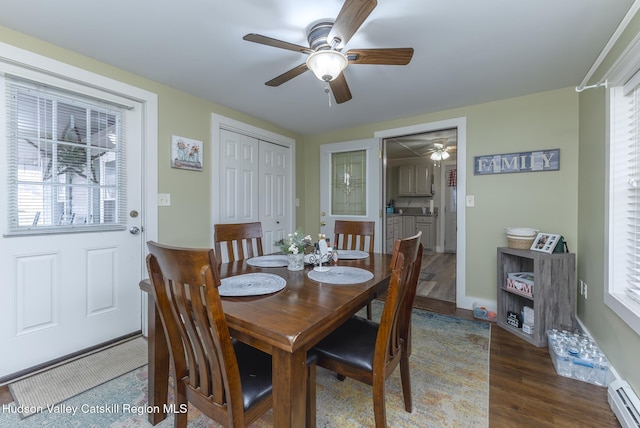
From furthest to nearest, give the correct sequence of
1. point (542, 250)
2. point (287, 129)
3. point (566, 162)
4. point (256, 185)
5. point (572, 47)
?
point (287, 129), point (256, 185), point (566, 162), point (542, 250), point (572, 47)

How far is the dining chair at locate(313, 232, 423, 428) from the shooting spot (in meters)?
1.13

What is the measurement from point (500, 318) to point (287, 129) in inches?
130

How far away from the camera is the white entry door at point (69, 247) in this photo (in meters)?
1.79

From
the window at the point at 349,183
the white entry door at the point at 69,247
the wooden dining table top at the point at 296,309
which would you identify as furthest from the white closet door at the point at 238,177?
the wooden dining table top at the point at 296,309

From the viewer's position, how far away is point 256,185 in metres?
3.46

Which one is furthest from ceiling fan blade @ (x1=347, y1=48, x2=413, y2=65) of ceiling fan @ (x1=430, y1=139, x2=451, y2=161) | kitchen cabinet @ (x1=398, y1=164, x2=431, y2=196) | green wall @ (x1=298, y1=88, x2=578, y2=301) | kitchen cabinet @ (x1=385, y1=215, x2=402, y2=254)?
kitchen cabinet @ (x1=398, y1=164, x2=431, y2=196)

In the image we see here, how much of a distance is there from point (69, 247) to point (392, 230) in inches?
207

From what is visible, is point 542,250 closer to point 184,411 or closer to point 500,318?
point 500,318

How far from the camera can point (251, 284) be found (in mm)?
1341

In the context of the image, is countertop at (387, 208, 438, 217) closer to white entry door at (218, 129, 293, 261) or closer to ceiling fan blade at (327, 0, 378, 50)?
white entry door at (218, 129, 293, 261)

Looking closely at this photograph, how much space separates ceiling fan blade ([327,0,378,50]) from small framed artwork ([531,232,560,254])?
2.31m

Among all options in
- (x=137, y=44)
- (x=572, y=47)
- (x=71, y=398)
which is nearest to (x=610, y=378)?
(x=572, y=47)

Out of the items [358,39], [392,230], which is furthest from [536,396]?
[392,230]

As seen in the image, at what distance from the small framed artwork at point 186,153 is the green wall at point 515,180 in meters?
2.45
